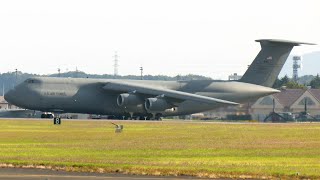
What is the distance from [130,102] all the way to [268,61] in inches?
664

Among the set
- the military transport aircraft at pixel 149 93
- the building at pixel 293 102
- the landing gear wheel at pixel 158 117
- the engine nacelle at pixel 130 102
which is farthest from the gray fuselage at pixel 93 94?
the building at pixel 293 102

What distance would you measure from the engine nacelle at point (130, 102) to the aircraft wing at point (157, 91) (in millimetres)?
1053

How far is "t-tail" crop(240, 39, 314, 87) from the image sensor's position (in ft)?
330

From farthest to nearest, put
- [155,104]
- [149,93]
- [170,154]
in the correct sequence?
[149,93], [155,104], [170,154]

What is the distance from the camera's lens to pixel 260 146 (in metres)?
44.5

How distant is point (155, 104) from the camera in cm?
9438

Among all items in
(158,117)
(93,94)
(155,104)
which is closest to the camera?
(93,94)

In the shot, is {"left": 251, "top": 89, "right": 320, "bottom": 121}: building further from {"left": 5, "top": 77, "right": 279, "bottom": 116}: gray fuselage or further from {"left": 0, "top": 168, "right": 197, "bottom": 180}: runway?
{"left": 0, "top": 168, "right": 197, "bottom": 180}: runway

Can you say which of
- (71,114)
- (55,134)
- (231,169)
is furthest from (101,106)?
(231,169)

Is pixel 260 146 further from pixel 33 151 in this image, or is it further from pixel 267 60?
pixel 267 60

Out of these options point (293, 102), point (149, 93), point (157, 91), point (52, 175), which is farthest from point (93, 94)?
point (52, 175)

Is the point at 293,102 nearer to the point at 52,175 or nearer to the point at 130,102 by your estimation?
the point at 130,102

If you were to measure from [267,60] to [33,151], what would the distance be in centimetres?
6456

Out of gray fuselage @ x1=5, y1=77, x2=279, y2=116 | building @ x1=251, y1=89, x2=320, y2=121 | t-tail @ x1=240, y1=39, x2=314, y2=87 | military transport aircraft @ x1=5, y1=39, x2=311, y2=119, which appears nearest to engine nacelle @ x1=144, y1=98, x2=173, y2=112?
military transport aircraft @ x1=5, y1=39, x2=311, y2=119
